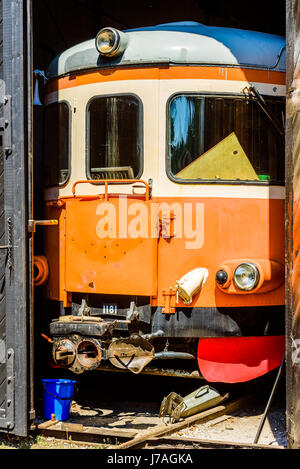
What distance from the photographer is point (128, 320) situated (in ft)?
18.9

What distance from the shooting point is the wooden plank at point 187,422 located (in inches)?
202

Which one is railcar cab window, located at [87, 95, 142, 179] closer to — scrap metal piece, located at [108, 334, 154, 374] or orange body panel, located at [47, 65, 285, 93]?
orange body panel, located at [47, 65, 285, 93]

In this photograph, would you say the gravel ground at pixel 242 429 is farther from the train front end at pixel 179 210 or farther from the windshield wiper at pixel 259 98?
the windshield wiper at pixel 259 98

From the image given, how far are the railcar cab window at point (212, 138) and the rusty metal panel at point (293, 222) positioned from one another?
113 centimetres

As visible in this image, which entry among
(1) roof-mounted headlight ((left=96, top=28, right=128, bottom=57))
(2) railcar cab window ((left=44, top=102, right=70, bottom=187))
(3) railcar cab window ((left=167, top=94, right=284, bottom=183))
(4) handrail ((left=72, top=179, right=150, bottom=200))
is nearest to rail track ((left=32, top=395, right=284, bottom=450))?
(4) handrail ((left=72, top=179, right=150, bottom=200))

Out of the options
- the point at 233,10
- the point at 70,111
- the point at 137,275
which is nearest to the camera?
the point at 137,275

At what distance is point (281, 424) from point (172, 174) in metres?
2.49

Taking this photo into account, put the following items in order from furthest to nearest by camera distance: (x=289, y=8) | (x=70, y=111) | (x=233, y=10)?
(x=233, y=10) < (x=70, y=111) < (x=289, y=8)

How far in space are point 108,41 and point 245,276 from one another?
2.43 metres

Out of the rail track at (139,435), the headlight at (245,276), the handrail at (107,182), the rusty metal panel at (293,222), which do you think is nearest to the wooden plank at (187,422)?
the rail track at (139,435)

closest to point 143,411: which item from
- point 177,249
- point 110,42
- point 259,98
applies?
point 177,249

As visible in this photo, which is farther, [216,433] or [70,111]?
[70,111]

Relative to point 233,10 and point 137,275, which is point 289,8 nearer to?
point 137,275
